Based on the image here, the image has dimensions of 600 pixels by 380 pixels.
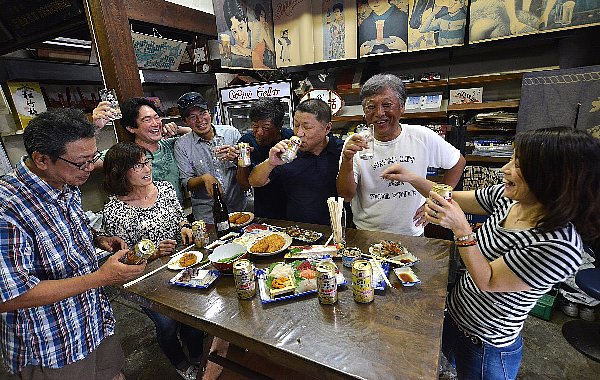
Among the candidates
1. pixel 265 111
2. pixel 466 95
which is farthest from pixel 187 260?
pixel 466 95

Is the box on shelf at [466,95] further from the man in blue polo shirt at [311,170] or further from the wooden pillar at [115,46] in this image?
the wooden pillar at [115,46]

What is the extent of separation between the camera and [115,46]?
289 centimetres

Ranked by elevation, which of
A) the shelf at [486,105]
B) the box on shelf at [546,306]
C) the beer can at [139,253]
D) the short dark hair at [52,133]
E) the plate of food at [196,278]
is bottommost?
the box on shelf at [546,306]

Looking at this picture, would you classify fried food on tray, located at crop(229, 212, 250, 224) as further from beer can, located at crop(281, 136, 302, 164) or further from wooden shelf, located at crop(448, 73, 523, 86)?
wooden shelf, located at crop(448, 73, 523, 86)

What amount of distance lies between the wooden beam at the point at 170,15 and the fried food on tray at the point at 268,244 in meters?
3.02

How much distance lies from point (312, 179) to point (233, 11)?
3.23 metres

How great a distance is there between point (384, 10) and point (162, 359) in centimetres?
503

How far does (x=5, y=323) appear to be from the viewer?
1396 mm

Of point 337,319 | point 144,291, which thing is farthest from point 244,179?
point 337,319

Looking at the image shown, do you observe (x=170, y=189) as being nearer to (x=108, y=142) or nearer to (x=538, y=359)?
(x=108, y=142)

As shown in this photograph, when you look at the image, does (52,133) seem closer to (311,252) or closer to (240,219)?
(240,219)

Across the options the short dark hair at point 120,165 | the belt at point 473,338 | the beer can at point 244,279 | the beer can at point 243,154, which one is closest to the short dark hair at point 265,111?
the beer can at point 243,154

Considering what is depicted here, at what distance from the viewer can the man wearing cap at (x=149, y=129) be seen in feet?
8.38

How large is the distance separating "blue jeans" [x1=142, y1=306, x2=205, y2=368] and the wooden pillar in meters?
1.89
